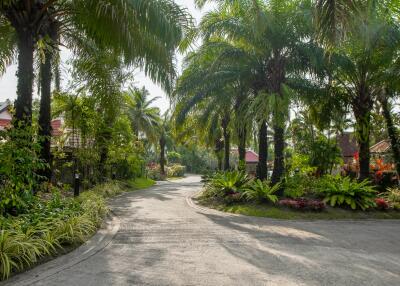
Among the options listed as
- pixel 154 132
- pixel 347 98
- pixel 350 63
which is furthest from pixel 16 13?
pixel 154 132

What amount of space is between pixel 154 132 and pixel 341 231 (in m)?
29.1

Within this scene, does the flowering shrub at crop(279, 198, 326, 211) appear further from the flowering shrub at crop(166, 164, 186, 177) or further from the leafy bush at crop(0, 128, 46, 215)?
the flowering shrub at crop(166, 164, 186, 177)

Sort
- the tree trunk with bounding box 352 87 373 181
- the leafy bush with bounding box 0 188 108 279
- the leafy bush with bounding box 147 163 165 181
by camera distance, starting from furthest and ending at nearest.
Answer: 1. the leafy bush with bounding box 147 163 165 181
2. the tree trunk with bounding box 352 87 373 181
3. the leafy bush with bounding box 0 188 108 279

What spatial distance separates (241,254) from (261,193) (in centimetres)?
667

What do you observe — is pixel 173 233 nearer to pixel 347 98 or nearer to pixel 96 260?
pixel 96 260

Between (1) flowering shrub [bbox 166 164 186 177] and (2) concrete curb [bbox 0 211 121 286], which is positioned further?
(1) flowering shrub [bbox 166 164 186 177]

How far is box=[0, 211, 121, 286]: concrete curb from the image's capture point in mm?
5603

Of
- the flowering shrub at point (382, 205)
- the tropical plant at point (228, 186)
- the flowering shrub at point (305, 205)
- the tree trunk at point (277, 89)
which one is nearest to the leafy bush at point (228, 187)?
the tropical plant at point (228, 186)

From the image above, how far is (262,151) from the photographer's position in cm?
1590

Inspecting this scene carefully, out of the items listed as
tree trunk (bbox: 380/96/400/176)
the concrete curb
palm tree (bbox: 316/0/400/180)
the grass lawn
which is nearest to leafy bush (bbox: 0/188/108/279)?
the concrete curb

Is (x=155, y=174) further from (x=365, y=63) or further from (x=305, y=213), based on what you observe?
(x=305, y=213)

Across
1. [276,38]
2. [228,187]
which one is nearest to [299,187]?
[228,187]

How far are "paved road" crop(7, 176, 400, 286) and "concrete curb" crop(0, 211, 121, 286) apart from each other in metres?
0.15

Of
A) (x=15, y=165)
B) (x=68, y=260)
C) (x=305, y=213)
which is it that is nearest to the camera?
(x=68, y=260)
